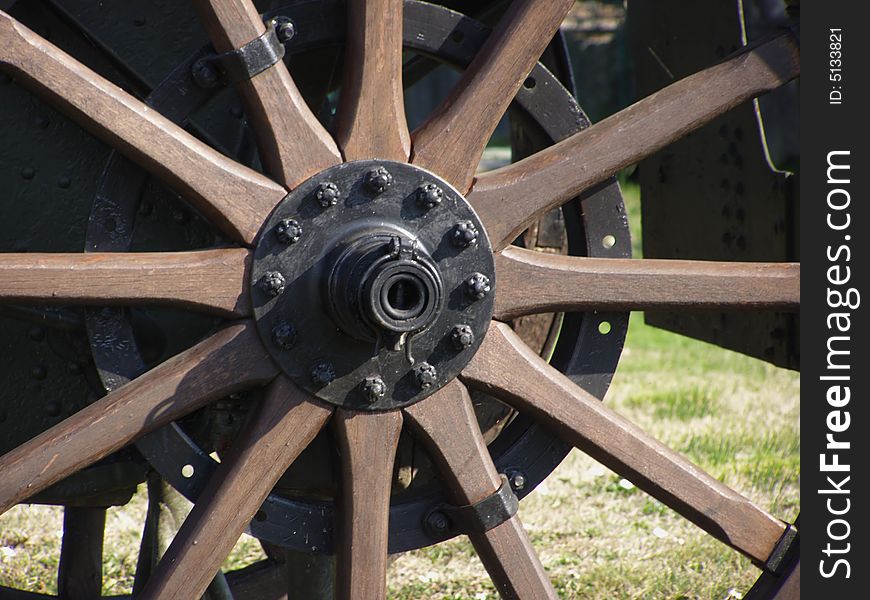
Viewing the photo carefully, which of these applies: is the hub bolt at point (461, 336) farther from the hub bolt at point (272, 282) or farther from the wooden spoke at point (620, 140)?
the hub bolt at point (272, 282)

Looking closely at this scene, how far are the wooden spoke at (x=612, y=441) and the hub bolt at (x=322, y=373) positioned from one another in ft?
0.78

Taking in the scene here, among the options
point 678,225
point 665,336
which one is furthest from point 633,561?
point 665,336

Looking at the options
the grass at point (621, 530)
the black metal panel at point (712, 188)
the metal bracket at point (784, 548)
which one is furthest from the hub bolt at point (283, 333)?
the grass at point (621, 530)

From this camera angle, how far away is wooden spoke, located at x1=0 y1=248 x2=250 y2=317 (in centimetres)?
171

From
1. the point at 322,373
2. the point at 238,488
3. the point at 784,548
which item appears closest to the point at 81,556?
the point at 238,488

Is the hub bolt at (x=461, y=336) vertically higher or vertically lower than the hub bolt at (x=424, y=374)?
higher

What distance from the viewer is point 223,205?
1.83m

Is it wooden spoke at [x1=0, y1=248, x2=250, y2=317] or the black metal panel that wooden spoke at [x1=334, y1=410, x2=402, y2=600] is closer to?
wooden spoke at [x1=0, y1=248, x2=250, y2=317]

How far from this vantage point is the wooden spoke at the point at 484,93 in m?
1.95

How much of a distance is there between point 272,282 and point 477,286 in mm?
342

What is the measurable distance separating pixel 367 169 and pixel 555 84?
18.6 inches

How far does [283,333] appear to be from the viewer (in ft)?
6.10

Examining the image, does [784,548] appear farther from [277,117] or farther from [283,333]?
[277,117]

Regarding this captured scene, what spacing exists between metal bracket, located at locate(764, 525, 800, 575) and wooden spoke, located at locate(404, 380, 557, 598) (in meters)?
0.42
